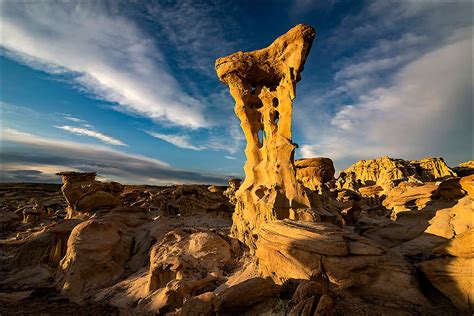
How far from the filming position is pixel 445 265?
23.8ft

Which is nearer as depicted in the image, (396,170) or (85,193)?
(85,193)

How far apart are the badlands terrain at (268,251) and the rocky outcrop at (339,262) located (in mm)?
33

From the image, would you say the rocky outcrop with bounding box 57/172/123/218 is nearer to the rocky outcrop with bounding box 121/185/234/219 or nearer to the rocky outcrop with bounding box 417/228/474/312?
the rocky outcrop with bounding box 121/185/234/219

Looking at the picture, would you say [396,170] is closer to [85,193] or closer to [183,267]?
[85,193]

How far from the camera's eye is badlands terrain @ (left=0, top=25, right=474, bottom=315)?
7000 millimetres

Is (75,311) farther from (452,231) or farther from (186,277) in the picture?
(452,231)

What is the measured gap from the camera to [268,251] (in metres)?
9.36

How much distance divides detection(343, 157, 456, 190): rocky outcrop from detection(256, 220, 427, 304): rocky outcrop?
64.4 m

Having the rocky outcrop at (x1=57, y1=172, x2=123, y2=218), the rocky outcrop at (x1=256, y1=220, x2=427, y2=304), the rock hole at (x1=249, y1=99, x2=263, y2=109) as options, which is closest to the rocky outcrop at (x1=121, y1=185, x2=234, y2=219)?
the rocky outcrop at (x1=57, y1=172, x2=123, y2=218)

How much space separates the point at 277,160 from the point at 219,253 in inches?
243

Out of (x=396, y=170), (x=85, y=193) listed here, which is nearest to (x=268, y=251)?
(x=85, y=193)

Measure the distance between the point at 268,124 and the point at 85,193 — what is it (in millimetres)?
20896

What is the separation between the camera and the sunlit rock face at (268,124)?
14.0 m

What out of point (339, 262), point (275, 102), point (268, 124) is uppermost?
point (275, 102)
